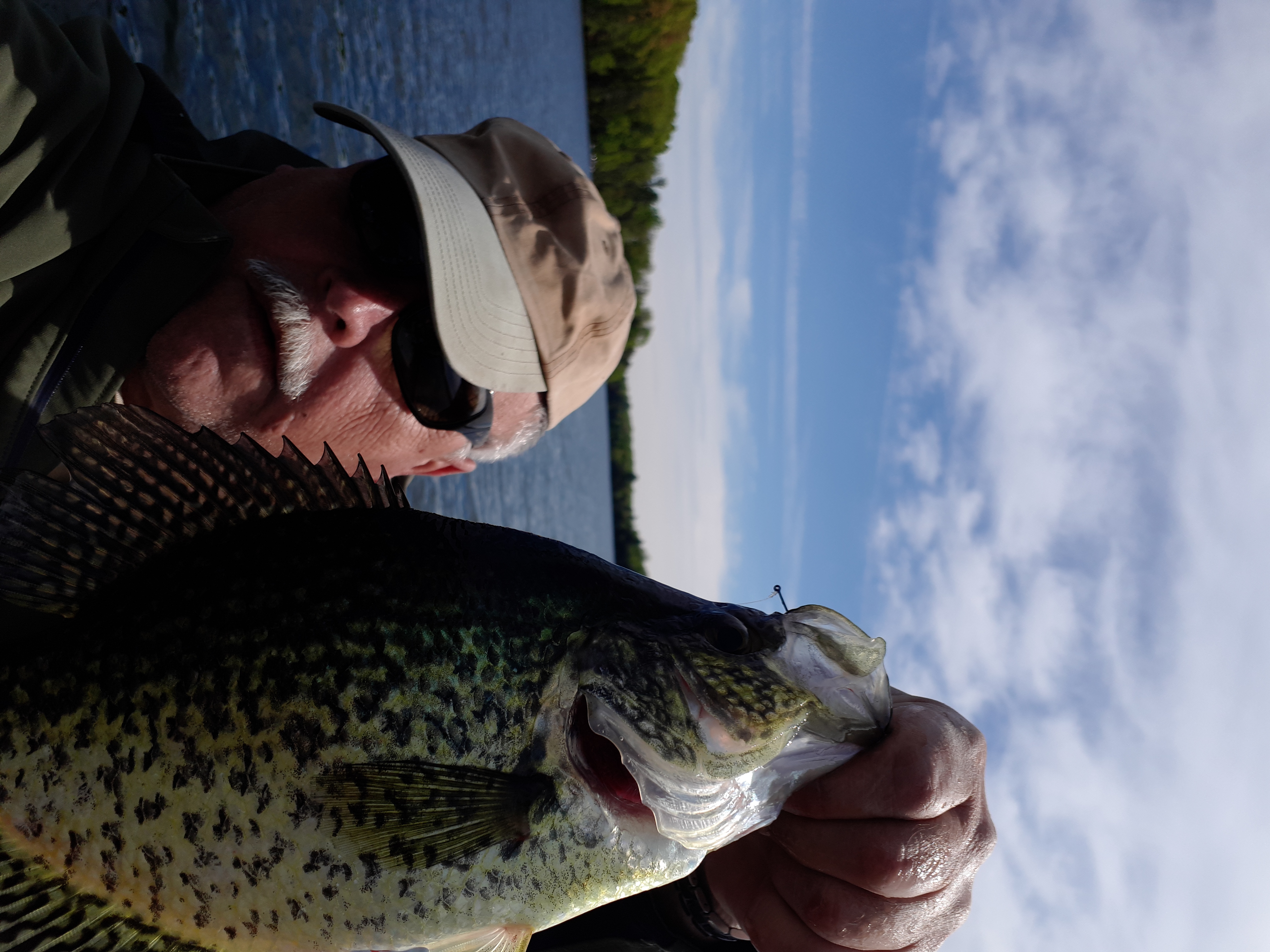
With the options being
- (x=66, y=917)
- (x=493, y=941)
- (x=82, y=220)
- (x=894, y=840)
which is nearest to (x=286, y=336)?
(x=82, y=220)

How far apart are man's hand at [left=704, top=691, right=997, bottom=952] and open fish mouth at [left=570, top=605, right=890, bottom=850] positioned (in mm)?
62

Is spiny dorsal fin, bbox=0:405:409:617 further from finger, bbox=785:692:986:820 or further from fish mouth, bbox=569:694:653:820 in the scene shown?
→ finger, bbox=785:692:986:820

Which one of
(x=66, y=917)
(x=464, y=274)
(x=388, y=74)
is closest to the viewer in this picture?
(x=66, y=917)

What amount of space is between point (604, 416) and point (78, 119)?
2901 centimetres

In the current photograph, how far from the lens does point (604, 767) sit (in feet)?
Result: 5.58

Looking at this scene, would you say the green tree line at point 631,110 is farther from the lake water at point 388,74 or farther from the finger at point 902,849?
the finger at point 902,849

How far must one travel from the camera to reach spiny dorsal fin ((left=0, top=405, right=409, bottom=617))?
1650mm

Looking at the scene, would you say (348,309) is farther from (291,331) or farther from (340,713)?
(340,713)

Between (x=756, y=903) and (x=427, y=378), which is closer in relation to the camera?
(x=756, y=903)

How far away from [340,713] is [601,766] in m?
0.58

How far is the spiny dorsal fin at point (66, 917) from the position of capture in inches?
59.1

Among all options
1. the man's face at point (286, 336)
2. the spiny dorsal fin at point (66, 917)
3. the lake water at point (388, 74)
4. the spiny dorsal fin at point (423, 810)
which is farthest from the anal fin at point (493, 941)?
the lake water at point (388, 74)

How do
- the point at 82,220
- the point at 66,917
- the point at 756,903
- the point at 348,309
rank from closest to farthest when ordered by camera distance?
the point at 66,917
the point at 756,903
the point at 82,220
the point at 348,309

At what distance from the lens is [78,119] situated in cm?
243
